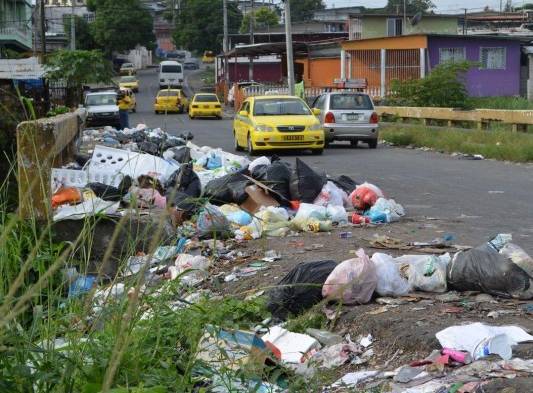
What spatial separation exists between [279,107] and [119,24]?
78021 millimetres

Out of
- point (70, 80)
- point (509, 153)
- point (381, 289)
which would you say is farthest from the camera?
point (70, 80)

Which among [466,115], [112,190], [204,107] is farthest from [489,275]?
[204,107]

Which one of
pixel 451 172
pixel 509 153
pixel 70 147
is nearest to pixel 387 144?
pixel 509 153

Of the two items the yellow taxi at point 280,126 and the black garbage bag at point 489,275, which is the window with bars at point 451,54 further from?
the black garbage bag at point 489,275

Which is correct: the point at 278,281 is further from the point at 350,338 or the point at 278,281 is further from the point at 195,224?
the point at 195,224

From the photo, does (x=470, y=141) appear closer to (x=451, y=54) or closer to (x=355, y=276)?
(x=355, y=276)

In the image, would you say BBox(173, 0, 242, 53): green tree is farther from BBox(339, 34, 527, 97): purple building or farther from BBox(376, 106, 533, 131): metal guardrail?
BBox(376, 106, 533, 131): metal guardrail

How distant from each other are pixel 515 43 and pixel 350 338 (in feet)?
146

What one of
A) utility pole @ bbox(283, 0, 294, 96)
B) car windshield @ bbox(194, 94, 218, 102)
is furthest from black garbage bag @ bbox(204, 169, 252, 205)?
car windshield @ bbox(194, 94, 218, 102)

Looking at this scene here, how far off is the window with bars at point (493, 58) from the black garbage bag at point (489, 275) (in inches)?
1655

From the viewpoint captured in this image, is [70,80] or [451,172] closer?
[451,172]

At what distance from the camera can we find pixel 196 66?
112 m

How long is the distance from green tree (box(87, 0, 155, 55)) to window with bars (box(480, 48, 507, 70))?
2279 inches

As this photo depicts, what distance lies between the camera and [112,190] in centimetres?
1088
